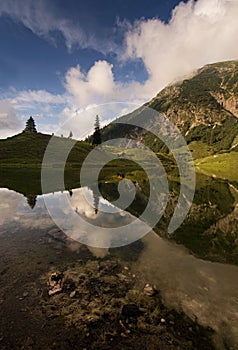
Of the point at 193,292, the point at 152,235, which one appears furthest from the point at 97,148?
the point at 193,292

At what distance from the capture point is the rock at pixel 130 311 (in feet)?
40.8

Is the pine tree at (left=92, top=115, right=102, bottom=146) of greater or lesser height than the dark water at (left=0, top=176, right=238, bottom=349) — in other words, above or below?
above

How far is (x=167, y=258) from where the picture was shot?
20000 millimetres

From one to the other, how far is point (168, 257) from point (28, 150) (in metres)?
124

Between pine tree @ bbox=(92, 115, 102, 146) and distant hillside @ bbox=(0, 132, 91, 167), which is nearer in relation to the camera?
distant hillside @ bbox=(0, 132, 91, 167)

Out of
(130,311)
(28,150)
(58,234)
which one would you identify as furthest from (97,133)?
(130,311)

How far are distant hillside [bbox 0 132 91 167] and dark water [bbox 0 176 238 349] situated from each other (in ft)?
271

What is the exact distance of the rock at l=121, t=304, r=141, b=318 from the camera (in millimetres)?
12445

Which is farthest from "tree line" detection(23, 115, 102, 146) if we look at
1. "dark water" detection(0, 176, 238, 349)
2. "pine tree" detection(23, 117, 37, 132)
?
"dark water" detection(0, 176, 238, 349)

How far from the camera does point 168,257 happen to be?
2023 centimetres

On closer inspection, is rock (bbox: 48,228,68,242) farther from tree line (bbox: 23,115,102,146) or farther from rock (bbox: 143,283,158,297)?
tree line (bbox: 23,115,102,146)

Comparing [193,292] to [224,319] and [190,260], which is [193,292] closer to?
[224,319]

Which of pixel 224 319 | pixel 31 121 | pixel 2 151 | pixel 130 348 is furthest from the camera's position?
pixel 31 121

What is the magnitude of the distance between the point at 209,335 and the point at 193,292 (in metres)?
3.72
